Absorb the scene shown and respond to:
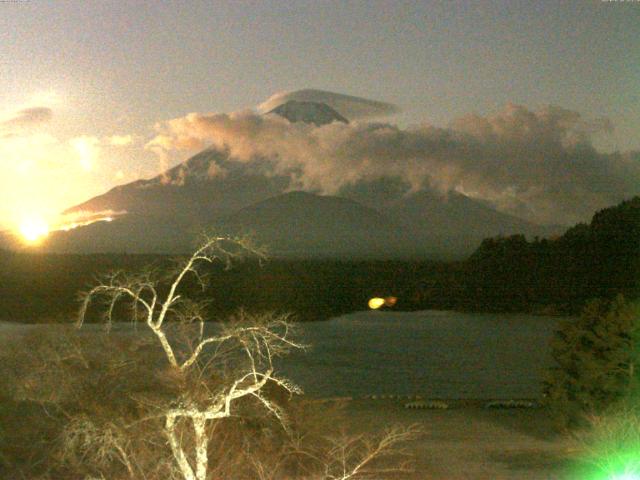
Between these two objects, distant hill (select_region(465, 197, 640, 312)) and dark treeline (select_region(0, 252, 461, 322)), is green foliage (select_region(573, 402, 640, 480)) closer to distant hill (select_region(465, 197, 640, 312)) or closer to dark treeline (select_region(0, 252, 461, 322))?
dark treeline (select_region(0, 252, 461, 322))

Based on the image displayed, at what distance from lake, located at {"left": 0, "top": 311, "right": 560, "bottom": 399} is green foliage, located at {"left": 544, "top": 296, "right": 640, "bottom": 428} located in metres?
4.28

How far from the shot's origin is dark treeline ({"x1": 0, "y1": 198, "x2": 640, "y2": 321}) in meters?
51.3

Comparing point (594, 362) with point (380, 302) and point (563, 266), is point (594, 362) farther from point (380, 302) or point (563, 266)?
point (563, 266)

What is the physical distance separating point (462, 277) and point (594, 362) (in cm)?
5542

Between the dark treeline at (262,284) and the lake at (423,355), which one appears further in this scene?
the dark treeline at (262,284)

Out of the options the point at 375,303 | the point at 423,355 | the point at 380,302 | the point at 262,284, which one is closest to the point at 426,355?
the point at 423,355

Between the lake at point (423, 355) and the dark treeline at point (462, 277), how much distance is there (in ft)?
7.16

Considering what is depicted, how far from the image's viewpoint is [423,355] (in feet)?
144

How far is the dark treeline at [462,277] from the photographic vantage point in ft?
168

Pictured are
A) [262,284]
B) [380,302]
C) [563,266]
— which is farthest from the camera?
[563,266]

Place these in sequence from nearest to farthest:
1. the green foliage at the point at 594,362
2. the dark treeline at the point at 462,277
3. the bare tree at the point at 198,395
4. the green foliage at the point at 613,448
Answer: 1. the bare tree at the point at 198,395
2. the green foliage at the point at 613,448
3. the green foliage at the point at 594,362
4. the dark treeline at the point at 462,277

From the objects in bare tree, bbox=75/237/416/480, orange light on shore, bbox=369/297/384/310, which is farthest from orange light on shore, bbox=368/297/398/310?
bare tree, bbox=75/237/416/480

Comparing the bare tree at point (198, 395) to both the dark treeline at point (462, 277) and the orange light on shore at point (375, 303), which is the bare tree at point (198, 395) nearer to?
the dark treeline at point (462, 277)

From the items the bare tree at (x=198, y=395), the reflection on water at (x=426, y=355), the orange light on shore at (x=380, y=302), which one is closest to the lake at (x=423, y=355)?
the reflection on water at (x=426, y=355)
